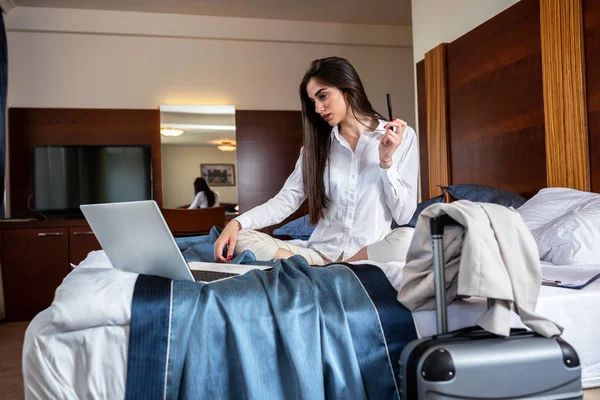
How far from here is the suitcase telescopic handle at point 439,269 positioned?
1.11 metres

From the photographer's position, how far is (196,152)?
520cm

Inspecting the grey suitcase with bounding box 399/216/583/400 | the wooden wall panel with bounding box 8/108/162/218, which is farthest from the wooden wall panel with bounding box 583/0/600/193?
the wooden wall panel with bounding box 8/108/162/218

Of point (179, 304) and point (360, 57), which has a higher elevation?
point (360, 57)

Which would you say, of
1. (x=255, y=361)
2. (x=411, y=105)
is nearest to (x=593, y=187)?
(x=255, y=361)

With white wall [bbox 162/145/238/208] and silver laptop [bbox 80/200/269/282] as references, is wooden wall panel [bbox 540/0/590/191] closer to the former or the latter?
silver laptop [bbox 80/200/269/282]

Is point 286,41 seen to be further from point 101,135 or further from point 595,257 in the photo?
point 595,257

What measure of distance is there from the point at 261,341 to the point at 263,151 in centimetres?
422

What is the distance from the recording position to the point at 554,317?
1325mm

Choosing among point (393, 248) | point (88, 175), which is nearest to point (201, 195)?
point (88, 175)

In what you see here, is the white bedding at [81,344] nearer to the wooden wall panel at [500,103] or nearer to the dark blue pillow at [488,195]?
the dark blue pillow at [488,195]

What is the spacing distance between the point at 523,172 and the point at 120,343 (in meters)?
2.28

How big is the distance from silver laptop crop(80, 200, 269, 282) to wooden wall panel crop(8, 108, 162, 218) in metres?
3.84

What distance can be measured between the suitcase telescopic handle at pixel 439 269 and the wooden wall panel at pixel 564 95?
160 centimetres

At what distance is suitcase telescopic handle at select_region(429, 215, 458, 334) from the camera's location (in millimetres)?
1109
